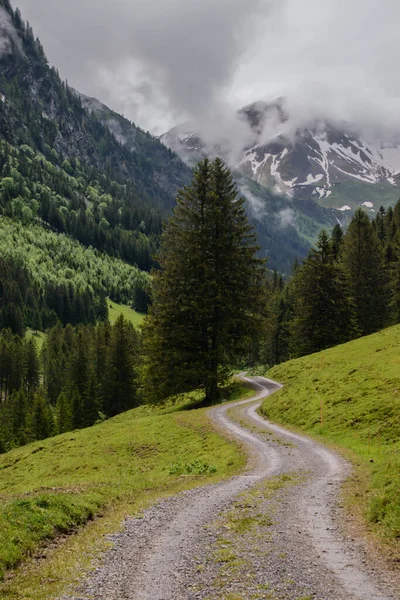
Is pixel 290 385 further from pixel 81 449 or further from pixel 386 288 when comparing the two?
pixel 386 288

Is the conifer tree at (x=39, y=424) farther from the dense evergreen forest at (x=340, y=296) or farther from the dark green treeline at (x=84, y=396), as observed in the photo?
the dense evergreen forest at (x=340, y=296)

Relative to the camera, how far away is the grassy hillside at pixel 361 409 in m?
14.2

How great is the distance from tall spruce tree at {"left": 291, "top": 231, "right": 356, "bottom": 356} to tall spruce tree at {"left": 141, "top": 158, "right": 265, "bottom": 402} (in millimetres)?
18563

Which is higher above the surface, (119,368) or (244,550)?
(119,368)

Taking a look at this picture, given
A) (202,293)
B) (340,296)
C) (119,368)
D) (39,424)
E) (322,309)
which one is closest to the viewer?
(202,293)

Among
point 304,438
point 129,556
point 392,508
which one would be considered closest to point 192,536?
point 129,556

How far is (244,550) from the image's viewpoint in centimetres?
1008

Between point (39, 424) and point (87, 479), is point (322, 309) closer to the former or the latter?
point (87, 479)

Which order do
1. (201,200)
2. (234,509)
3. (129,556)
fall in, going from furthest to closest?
(201,200) < (234,509) < (129,556)

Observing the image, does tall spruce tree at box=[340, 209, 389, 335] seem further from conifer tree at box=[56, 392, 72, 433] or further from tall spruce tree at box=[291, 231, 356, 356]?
conifer tree at box=[56, 392, 72, 433]

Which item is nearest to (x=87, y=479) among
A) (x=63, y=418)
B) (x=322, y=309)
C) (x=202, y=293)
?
(x=202, y=293)

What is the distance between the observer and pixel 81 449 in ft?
99.9

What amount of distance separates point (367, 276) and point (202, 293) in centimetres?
4179

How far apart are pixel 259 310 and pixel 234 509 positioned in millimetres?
30180
